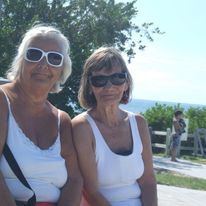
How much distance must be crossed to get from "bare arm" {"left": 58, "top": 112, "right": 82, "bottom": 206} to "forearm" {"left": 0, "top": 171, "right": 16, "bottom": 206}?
14.7 inches

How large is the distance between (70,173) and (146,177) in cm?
69

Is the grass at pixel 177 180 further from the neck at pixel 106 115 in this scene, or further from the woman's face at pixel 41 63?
the woman's face at pixel 41 63

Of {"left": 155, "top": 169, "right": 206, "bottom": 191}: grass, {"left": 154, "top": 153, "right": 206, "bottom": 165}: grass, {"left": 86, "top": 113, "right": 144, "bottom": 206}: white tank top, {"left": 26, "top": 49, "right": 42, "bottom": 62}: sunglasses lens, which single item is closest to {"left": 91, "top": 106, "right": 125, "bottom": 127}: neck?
{"left": 86, "top": 113, "right": 144, "bottom": 206}: white tank top

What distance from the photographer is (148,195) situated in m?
4.14

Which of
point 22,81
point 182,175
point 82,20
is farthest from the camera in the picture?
point 82,20

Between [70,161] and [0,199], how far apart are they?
0.56 metres

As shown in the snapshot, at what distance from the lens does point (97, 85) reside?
13.2ft

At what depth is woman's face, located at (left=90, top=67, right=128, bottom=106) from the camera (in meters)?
4.02

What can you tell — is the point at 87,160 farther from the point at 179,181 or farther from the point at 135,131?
the point at 179,181

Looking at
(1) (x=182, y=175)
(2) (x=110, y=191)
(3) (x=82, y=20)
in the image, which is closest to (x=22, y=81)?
(2) (x=110, y=191)

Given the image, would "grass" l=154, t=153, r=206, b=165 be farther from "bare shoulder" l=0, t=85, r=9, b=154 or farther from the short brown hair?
"bare shoulder" l=0, t=85, r=9, b=154

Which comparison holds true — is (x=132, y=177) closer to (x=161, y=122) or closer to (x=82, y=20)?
(x=82, y=20)

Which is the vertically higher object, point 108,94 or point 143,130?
point 108,94

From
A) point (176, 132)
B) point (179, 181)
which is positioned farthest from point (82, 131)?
point (176, 132)
